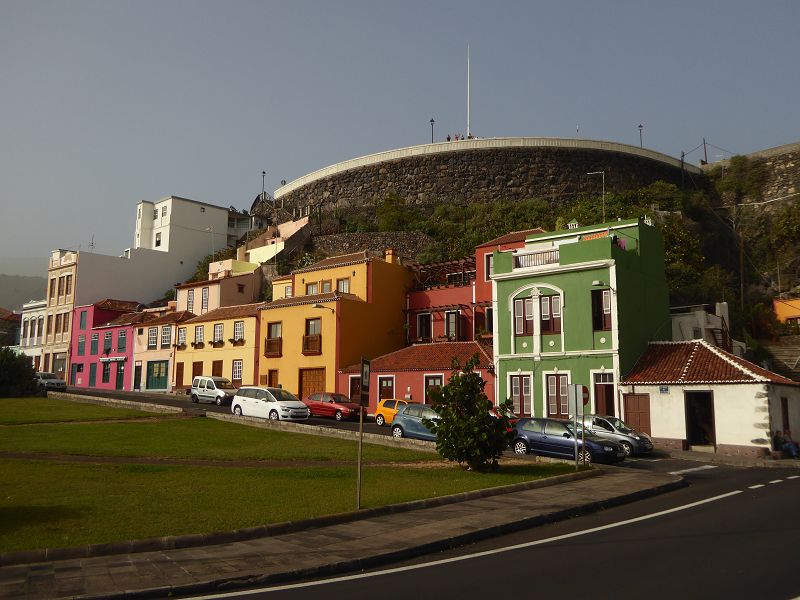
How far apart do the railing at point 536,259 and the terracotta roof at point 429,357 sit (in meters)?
5.29

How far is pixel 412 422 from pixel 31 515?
17.0 m

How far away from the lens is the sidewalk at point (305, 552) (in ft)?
28.2

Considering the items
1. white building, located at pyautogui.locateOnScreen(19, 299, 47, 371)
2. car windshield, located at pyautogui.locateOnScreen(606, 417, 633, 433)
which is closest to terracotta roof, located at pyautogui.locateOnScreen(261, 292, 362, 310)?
car windshield, located at pyautogui.locateOnScreen(606, 417, 633, 433)

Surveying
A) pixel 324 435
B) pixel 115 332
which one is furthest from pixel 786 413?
pixel 115 332

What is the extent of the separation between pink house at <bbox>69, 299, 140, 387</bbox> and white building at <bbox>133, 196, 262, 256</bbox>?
1413 centimetres

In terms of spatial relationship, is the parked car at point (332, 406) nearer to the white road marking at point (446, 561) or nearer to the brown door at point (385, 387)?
the brown door at point (385, 387)

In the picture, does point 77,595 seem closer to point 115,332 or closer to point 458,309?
point 458,309

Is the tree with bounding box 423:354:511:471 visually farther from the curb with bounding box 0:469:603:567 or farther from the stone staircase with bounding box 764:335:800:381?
the stone staircase with bounding box 764:335:800:381

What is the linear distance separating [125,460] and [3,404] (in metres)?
20.1

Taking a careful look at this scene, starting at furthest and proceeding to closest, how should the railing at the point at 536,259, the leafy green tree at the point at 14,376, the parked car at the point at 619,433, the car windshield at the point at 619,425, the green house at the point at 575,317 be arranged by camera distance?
the leafy green tree at the point at 14,376
the railing at the point at 536,259
the green house at the point at 575,317
the car windshield at the point at 619,425
the parked car at the point at 619,433

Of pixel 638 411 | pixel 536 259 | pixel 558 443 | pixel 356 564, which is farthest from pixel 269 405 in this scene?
pixel 356 564

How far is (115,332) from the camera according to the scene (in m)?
58.2

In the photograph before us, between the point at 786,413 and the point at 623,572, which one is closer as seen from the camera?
the point at 623,572

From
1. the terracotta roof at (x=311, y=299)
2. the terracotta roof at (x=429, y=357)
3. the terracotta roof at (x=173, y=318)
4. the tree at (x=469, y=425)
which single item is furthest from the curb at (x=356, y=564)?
the terracotta roof at (x=173, y=318)
